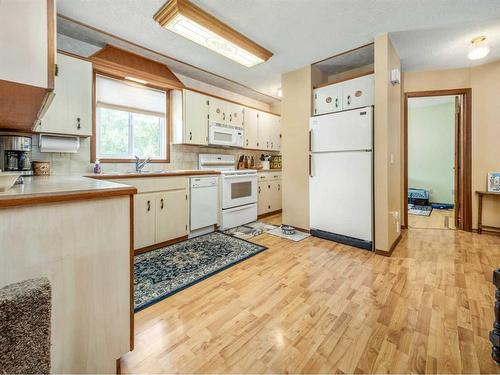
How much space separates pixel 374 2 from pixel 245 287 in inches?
111

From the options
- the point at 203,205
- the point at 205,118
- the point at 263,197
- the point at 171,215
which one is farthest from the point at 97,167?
the point at 263,197

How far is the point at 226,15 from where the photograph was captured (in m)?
2.26

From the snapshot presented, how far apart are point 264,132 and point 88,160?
126 inches

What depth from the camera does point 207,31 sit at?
240 centimetres

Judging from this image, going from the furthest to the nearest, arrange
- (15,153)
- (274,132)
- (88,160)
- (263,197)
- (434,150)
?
1. (434,150)
2. (274,132)
3. (263,197)
4. (88,160)
5. (15,153)

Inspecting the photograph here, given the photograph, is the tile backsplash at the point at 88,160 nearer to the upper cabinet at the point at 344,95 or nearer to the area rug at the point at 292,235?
the area rug at the point at 292,235

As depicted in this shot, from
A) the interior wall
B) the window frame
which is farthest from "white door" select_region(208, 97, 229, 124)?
the interior wall

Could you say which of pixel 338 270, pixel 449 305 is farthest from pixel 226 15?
pixel 449 305

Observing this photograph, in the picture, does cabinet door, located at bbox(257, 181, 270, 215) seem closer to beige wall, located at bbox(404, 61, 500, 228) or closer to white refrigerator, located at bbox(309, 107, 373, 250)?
white refrigerator, located at bbox(309, 107, 373, 250)

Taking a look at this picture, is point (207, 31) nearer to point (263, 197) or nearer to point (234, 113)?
point (234, 113)

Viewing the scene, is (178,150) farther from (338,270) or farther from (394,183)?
(394,183)

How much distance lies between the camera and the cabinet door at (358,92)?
284 centimetres

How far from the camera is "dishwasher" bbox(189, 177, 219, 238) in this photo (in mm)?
3283

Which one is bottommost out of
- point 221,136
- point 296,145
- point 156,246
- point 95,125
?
point 156,246
